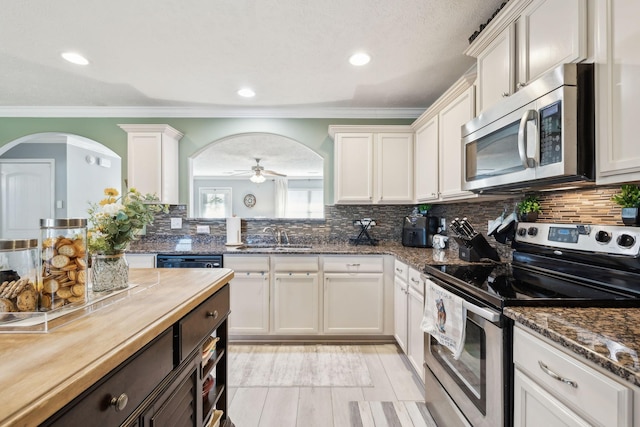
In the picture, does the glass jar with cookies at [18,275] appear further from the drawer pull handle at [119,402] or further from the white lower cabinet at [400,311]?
the white lower cabinet at [400,311]

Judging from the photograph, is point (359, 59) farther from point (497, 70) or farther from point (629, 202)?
point (629, 202)

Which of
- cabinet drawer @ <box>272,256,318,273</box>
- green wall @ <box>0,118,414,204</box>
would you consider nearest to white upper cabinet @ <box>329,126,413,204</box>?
green wall @ <box>0,118,414,204</box>

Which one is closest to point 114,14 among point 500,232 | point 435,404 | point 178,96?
point 178,96

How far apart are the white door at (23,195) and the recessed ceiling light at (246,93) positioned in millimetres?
3984

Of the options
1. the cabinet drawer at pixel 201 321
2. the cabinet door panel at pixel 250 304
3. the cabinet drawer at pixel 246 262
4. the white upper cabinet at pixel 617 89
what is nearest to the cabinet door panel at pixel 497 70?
the white upper cabinet at pixel 617 89

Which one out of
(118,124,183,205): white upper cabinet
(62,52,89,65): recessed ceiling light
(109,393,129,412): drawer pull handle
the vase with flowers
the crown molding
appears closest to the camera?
(109,393,129,412): drawer pull handle

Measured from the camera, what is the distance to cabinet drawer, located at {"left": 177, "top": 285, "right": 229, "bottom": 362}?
1.05m

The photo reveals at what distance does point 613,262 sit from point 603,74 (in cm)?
76

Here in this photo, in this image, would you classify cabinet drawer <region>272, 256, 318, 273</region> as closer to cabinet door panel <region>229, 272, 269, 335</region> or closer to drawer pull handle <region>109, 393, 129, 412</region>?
cabinet door panel <region>229, 272, 269, 335</region>

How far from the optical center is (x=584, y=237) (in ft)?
4.65

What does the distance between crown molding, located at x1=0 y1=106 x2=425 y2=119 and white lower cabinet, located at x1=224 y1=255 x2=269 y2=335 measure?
5.43 feet

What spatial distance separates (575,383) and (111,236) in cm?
158

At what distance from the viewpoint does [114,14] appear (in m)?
1.80

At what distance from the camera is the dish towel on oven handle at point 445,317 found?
1401 millimetres
